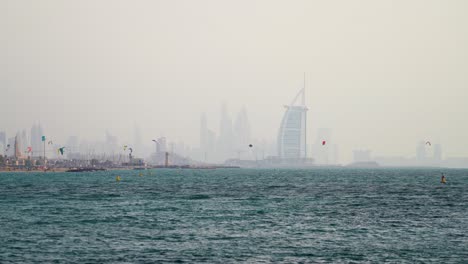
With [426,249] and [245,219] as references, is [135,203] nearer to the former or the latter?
[245,219]

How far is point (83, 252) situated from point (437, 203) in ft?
237

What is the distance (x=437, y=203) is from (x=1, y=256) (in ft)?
256

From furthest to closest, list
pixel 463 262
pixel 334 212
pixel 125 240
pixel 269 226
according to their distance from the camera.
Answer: pixel 334 212
pixel 269 226
pixel 125 240
pixel 463 262

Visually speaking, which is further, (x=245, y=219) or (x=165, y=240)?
(x=245, y=219)

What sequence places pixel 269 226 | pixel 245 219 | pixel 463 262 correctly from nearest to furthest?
1. pixel 463 262
2. pixel 269 226
3. pixel 245 219

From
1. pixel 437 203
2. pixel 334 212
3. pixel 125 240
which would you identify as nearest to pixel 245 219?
pixel 334 212

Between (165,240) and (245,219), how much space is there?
20.7 meters

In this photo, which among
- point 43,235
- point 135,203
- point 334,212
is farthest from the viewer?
point 135,203

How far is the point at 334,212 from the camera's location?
9025 cm

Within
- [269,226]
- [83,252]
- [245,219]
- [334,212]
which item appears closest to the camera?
[83,252]

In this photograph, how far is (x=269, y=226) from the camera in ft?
239

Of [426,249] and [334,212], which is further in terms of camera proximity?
[334,212]

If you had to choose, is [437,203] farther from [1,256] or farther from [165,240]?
[1,256]

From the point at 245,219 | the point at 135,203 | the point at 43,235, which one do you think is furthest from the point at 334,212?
the point at 43,235
